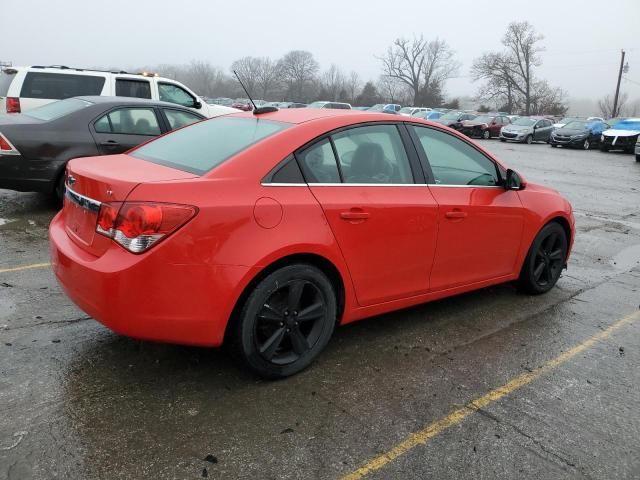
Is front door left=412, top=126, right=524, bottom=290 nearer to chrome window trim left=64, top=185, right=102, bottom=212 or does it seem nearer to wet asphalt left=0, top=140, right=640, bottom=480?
wet asphalt left=0, top=140, right=640, bottom=480

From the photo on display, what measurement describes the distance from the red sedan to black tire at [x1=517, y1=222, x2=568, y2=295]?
52 centimetres

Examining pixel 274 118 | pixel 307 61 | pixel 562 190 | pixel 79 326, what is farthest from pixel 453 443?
pixel 307 61

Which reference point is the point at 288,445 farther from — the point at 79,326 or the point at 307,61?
the point at 307,61

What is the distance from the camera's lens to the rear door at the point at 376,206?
3.21 meters

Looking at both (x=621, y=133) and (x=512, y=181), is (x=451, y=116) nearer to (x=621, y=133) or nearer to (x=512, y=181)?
(x=621, y=133)

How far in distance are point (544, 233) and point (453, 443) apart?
2.64m

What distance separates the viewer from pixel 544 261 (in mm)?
4809

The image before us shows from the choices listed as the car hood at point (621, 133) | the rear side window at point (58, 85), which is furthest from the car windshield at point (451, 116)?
the rear side window at point (58, 85)

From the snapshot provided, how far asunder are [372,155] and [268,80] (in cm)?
9389

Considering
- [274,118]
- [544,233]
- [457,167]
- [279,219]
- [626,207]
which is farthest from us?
[626,207]

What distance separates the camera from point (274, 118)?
3.55 metres

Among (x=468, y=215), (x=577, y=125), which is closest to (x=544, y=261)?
(x=468, y=215)

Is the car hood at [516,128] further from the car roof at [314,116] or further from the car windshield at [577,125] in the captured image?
the car roof at [314,116]

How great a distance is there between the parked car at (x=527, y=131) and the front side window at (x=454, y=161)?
2851cm
